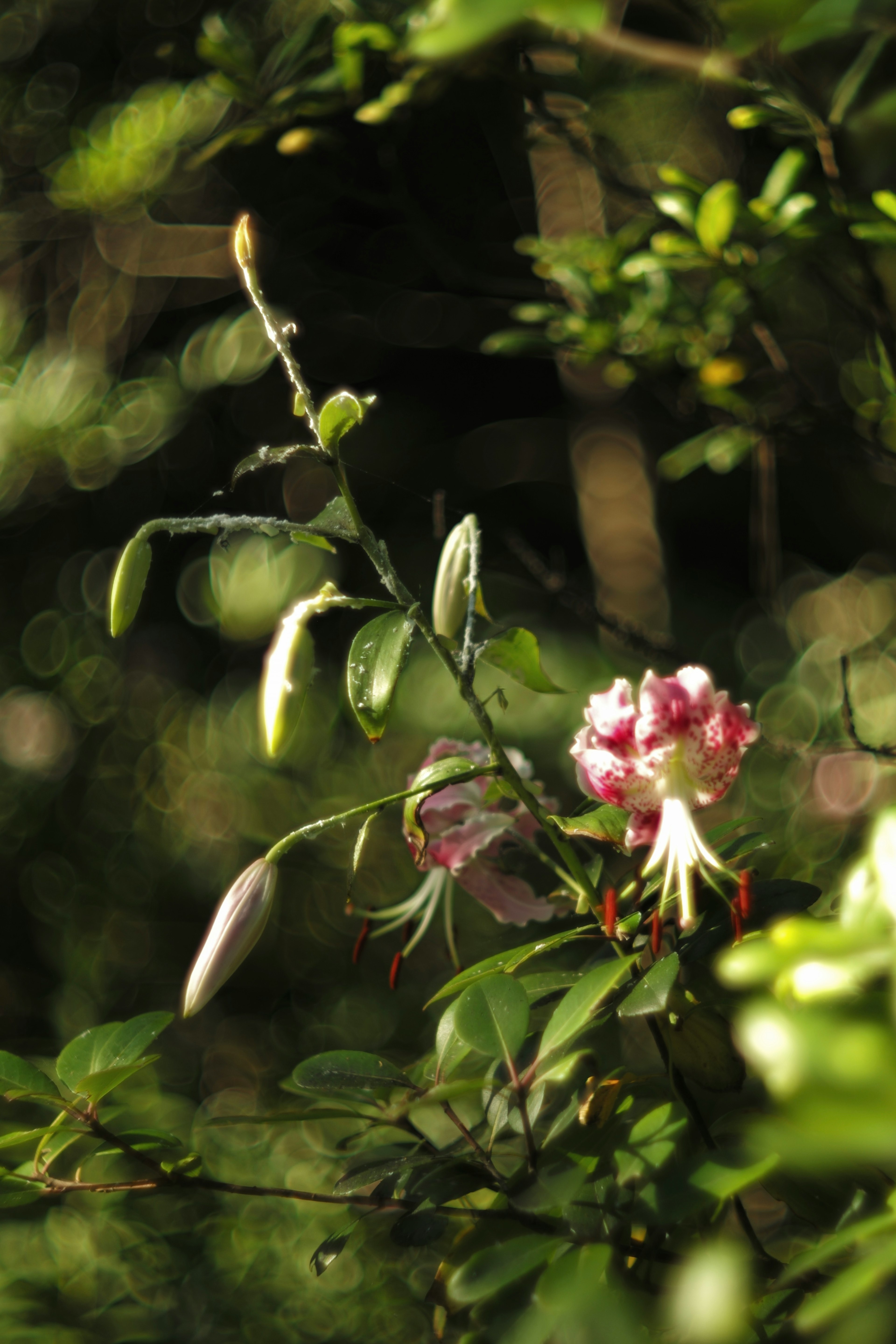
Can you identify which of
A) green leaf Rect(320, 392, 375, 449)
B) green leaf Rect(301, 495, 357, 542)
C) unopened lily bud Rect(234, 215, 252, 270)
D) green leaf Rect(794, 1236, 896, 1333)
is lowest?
green leaf Rect(794, 1236, 896, 1333)

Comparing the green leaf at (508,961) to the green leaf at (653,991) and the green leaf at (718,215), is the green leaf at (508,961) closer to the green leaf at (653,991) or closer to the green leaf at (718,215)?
the green leaf at (653,991)

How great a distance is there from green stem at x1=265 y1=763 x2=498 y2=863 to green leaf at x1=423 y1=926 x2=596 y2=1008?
0.07 metres

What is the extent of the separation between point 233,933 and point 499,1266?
186 mm

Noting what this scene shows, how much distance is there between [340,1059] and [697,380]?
2.18ft

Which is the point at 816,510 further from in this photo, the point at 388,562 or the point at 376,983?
the point at 388,562

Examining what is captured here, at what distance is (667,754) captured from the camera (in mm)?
421

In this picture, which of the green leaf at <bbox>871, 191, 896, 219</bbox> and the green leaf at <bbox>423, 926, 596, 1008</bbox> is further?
the green leaf at <bbox>871, 191, 896, 219</bbox>

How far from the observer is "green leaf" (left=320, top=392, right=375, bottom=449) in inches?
14.3

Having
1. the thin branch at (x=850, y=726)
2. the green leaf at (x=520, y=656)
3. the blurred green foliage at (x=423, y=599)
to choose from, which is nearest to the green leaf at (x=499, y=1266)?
the blurred green foliage at (x=423, y=599)

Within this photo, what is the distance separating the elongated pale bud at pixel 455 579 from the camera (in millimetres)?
446

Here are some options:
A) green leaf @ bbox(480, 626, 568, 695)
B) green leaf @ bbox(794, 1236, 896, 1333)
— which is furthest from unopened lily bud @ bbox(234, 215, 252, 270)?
green leaf @ bbox(794, 1236, 896, 1333)

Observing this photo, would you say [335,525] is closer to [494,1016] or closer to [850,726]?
[494,1016]

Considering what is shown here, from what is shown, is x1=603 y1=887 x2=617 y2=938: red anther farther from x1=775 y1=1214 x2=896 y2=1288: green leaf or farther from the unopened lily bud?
the unopened lily bud

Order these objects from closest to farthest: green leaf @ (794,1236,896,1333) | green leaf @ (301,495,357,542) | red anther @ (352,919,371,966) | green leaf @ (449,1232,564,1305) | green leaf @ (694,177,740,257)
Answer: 1. green leaf @ (794,1236,896,1333)
2. green leaf @ (449,1232,564,1305)
3. green leaf @ (301,495,357,542)
4. red anther @ (352,919,371,966)
5. green leaf @ (694,177,740,257)
